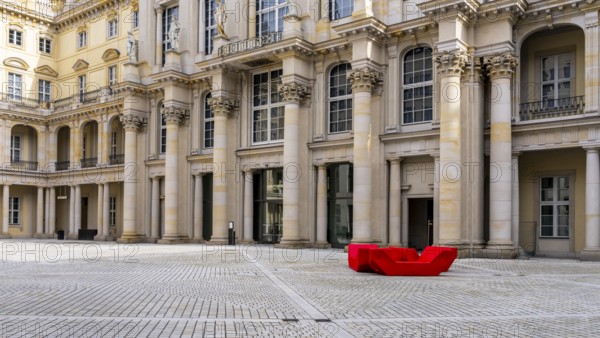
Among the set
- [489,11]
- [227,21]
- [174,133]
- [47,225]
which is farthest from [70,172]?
[489,11]

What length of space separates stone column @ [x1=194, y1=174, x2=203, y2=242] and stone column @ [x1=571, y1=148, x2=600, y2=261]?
23261mm

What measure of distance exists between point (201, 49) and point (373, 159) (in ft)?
53.2

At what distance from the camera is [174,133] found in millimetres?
40094

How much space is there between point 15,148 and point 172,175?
2099 centimetres

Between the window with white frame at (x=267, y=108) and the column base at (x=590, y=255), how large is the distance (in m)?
17.5

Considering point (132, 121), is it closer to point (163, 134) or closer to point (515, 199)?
point (163, 134)

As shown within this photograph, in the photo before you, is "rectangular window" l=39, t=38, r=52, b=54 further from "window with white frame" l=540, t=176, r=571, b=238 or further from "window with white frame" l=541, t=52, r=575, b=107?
"window with white frame" l=540, t=176, r=571, b=238

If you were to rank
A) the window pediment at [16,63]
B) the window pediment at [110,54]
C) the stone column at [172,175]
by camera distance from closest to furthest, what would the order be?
the stone column at [172,175]
the window pediment at [110,54]
the window pediment at [16,63]

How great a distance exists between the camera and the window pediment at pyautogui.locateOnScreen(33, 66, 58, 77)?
54272 millimetres

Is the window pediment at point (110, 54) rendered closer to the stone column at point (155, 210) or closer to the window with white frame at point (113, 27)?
the window with white frame at point (113, 27)

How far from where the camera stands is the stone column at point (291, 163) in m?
32.5

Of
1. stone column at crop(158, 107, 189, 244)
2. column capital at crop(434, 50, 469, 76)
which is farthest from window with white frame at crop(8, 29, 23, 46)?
column capital at crop(434, 50, 469, 76)

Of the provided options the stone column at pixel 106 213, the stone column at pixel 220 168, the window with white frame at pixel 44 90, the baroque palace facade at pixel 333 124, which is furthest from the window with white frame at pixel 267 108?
the window with white frame at pixel 44 90

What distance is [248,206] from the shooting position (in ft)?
121
